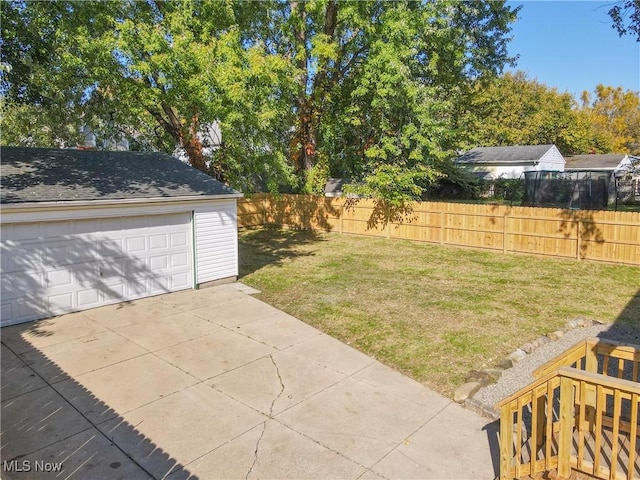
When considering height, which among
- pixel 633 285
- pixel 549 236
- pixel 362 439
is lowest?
pixel 362 439

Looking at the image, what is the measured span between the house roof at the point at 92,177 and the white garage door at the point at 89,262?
57 centimetres

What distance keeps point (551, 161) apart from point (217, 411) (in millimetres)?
35593

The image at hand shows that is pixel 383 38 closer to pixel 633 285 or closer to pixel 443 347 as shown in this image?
pixel 633 285

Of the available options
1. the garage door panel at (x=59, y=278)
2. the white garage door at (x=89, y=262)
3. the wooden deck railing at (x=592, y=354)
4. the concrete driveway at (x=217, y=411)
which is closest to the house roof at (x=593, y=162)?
the white garage door at (x=89, y=262)

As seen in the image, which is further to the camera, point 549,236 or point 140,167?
point 549,236

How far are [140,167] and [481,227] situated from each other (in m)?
11.3

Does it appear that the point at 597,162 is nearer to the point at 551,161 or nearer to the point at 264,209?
the point at 551,161

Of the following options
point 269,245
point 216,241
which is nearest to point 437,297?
point 216,241

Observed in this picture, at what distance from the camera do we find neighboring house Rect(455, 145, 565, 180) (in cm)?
3294

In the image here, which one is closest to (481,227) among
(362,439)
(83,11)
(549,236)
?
(549,236)

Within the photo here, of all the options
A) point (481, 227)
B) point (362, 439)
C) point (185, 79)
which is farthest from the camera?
point (481, 227)

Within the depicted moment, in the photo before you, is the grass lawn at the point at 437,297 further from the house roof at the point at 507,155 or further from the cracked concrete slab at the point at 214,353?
the house roof at the point at 507,155

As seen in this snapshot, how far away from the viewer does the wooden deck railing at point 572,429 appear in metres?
3.67

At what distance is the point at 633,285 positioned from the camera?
36.6 feet
